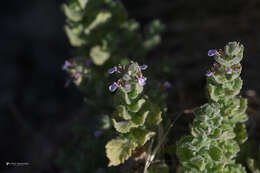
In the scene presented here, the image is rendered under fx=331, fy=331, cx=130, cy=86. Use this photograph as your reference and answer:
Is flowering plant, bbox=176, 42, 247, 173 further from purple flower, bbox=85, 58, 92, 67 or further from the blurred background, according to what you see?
the blurred background

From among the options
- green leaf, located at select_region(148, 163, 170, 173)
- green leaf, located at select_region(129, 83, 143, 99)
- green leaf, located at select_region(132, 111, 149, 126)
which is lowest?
green leaf, located at select_region(148, 163, 170, 173)

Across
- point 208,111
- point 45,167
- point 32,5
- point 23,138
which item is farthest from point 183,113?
point 32,5

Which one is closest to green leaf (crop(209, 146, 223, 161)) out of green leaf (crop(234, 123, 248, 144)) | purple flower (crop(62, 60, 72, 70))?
green leaf (crop(234, 123, 248, 144))

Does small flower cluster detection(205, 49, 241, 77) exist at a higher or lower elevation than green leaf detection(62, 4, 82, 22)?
lower

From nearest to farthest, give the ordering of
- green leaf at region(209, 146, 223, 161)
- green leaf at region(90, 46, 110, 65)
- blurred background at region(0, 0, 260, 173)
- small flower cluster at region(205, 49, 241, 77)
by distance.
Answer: small flower cluster at region(205, 49, 241, 77) → green leaf at region(209, 146, 223, 161) → green leaf at region(90, 46, 110, 65) → blurred background at region(0, 0, 260, 173)

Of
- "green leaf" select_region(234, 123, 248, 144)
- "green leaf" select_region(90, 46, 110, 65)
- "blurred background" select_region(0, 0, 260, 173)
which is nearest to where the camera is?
"green leaf" select_region(234, 123, 248, 144)

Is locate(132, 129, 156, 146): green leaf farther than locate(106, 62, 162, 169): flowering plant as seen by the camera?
Yes

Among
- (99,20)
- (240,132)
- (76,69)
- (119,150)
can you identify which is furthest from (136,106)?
(99,20)

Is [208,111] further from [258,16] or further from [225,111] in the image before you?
[258,16]
